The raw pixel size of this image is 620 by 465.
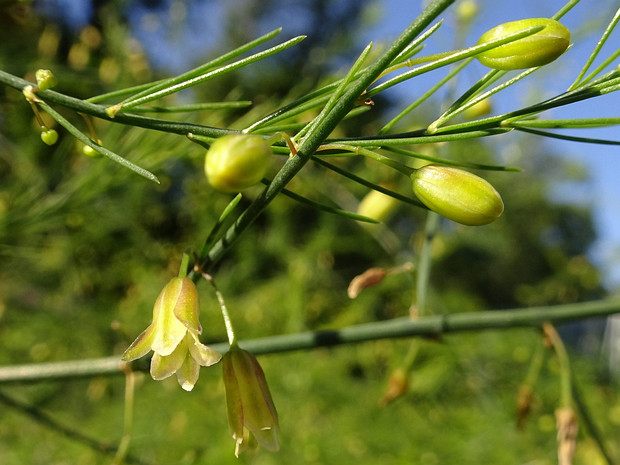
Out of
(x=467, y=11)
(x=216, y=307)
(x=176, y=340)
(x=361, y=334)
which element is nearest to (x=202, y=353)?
(x=176, y=340)

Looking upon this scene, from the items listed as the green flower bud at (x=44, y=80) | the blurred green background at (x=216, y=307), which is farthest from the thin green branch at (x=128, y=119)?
the blurred green background at (x=216, y=307)

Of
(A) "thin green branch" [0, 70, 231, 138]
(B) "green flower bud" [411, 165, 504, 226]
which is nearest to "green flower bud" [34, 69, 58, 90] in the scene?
(A) "thin green branch" [0, 70, 231, 138]

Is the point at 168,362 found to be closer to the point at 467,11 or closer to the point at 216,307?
the point at 467,11

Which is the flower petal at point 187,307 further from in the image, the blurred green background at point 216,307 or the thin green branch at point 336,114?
the blurred green background at point 216,307

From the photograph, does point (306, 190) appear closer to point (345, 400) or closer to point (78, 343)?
point (345, 400)

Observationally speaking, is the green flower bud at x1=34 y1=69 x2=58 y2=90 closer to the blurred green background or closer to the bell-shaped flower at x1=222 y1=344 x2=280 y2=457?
the bell-shaped flower at x1=222 y1=344 x2=280 y2=457
